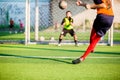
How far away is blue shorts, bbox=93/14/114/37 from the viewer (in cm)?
986

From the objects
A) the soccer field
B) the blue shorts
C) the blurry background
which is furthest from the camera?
the blurry background

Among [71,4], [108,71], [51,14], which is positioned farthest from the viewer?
[71,4]

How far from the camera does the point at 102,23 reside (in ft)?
32.6

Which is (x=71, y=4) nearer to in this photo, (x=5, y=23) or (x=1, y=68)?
(x=5, y=23)

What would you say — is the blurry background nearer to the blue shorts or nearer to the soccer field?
the blue shorts

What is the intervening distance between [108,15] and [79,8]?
20.7 metres

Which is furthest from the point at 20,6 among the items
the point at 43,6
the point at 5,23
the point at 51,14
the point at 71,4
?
the point at 51,14

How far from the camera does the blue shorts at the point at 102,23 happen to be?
9.86m

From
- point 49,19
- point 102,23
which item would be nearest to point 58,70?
point 102,23

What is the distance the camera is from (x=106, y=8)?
9.83m

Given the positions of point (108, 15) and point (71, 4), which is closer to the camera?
point (108, 15)

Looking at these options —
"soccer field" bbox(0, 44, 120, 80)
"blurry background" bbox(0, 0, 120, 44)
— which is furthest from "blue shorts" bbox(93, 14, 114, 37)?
"blurry background" bbox(0, 0, 120, 44)

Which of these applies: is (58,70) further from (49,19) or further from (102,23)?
(49,19)

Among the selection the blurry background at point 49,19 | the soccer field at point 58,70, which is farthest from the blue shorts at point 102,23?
the blurry background at point 49,19
